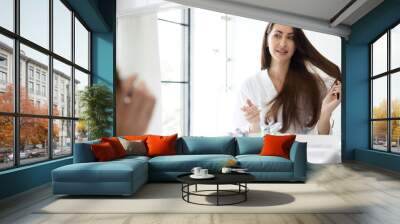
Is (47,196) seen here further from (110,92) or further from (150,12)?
(150,12)

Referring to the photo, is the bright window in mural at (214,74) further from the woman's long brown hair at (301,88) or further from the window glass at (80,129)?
the window glass at (80,129)

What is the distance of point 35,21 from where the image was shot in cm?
579

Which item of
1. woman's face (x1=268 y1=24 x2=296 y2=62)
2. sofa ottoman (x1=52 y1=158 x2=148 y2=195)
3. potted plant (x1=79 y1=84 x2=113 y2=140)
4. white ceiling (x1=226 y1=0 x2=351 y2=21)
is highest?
white ceiling (x1=226 y1=0 x2=351 y2=21)

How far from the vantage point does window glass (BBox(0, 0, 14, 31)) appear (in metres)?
4.77

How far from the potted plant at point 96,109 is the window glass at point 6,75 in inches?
105

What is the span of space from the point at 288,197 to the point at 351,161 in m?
5.30

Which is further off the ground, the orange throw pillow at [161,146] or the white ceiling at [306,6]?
the white ceiling at [306,6]

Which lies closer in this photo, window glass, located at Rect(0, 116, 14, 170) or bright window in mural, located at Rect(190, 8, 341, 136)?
window glass, located at Rect(0, 116, 14, 170)

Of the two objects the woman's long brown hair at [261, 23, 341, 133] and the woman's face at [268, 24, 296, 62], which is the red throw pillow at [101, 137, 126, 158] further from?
the woman's face at [268, 24, 296, 62]

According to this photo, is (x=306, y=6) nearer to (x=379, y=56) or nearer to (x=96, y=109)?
(x=379, y=56)

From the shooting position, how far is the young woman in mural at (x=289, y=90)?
9828 mm


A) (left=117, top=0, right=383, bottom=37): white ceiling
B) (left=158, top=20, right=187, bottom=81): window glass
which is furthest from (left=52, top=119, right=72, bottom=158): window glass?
(left=158, top=20, right=187, bottom=81): window glass

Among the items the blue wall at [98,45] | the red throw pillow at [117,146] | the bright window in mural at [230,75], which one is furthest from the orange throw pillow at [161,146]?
the bright window in mural at [230,75]

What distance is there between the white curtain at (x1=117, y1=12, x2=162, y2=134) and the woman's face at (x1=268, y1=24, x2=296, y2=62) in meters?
3.07
